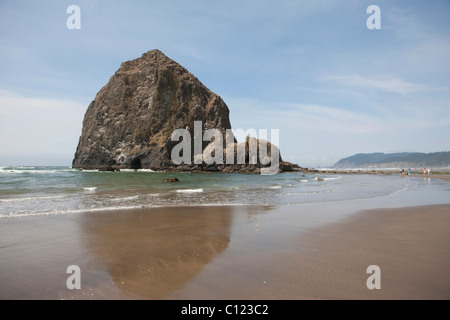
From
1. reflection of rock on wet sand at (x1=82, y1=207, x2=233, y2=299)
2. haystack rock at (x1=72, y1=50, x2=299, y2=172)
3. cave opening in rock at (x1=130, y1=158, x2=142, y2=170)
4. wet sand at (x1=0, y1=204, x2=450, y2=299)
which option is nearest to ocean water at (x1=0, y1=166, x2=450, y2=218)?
reflection of rock on wet sand at (x1=82, y1=207, x2=233, y2=299)

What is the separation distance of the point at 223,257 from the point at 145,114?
6995cm

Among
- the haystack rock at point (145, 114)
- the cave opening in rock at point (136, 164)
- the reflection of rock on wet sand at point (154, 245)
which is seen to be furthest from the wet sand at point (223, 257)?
the cave opening in rock at point (136, 164)

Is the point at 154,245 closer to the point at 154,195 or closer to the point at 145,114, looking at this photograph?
the point at 154,195

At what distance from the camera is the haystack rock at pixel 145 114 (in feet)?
220

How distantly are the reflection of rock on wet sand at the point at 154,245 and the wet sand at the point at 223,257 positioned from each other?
0.02m

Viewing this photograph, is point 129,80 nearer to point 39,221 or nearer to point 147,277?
point 39,221

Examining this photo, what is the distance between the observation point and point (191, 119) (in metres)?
69.9

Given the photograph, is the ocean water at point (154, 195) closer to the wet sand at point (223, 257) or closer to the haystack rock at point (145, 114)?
the wet sand at point (223, 257)

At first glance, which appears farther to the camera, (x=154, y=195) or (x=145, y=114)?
(x=145, y=114)

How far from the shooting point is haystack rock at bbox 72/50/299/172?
67.1m

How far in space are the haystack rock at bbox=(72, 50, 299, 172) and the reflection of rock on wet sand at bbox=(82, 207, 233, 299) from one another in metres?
55.4

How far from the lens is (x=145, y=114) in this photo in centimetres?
6975

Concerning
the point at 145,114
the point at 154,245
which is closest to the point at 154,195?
the point at 154,245
